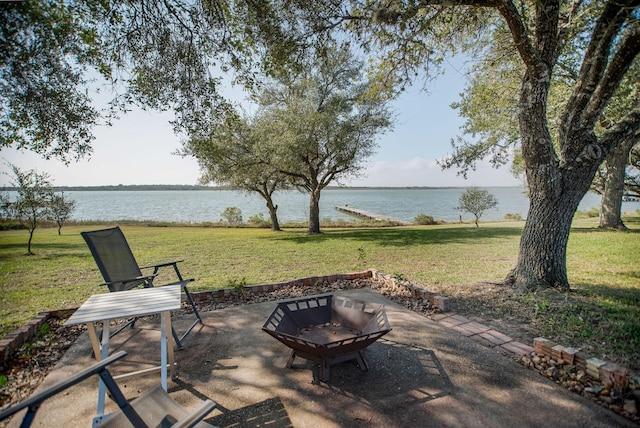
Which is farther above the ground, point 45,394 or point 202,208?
point 202,208

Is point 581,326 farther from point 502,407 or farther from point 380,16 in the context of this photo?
point 380,16

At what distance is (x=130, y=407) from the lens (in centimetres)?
142

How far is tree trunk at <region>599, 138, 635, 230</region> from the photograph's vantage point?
38.0 feet

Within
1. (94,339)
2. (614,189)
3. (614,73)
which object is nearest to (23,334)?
(94,339)

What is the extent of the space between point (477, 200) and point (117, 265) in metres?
16.0

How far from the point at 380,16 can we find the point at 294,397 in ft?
13.8

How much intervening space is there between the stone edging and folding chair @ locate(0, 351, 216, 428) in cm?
217

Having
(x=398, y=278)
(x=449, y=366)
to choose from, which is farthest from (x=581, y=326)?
(x=398, y=278)

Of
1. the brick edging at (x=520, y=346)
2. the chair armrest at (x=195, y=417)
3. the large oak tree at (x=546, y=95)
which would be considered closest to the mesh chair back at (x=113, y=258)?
the chair armrest at (x=195, y=417)

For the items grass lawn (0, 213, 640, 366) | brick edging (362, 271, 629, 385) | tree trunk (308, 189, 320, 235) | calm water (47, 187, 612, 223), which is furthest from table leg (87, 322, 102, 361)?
tree trunk (308, 189, 320, 235)

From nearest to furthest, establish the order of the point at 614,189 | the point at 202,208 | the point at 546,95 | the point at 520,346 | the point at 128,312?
the point at 128,312
the point at 520,346
the point at 546,95
the point at 614,189
the point at 202,208

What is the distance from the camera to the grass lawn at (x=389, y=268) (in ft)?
11.8

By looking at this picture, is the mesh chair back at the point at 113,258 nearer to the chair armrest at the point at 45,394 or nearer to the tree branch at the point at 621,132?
the chair armrest at the point at 45,394

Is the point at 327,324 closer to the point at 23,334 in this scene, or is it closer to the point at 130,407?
the point at 130,407
